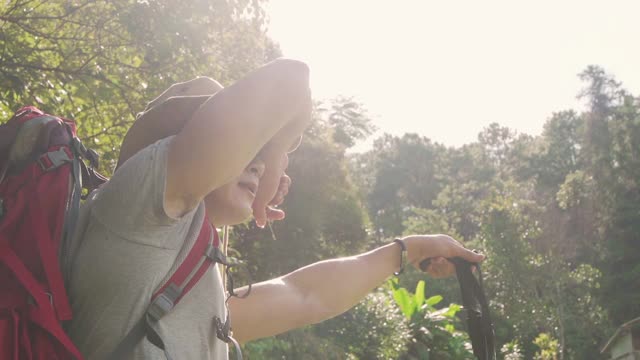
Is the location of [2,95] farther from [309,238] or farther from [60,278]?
[309,238]

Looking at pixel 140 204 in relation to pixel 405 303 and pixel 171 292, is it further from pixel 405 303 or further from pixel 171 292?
pixel 405 303

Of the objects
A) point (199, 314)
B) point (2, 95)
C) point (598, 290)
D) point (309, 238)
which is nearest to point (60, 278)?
point (199, 314)

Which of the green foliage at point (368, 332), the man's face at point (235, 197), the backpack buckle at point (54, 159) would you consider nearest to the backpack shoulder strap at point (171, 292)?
the man's face at point (235, 197)

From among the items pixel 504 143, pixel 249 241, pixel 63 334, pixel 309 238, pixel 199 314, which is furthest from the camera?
pixel 504 143

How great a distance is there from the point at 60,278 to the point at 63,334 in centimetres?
9

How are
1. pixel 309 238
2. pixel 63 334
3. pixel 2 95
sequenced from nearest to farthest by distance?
pixel 63 334
pixel 2 95
pixel 309 238

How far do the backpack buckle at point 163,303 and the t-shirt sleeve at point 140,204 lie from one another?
0.24 feet

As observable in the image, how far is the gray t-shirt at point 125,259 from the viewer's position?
3.17 feet

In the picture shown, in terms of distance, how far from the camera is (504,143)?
41594mm

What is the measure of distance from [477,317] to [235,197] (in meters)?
0.90

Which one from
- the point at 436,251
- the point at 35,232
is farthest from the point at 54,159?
the point at 436,251

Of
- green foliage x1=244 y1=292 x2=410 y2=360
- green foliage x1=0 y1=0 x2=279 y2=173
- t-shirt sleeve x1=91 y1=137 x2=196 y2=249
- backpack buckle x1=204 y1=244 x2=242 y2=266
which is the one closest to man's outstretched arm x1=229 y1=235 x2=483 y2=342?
backpack buckle x1=204 y1=244 x2=242 y2=266

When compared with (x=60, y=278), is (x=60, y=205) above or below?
above

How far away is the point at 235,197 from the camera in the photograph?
1245mm
